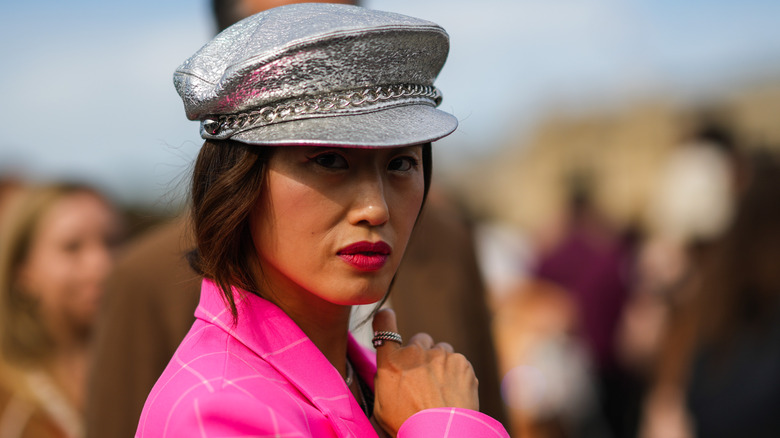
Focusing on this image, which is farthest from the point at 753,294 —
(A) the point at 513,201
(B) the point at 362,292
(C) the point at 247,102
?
(A) the point at 513,201

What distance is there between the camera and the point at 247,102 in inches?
70.6

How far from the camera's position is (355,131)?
5.76 ft

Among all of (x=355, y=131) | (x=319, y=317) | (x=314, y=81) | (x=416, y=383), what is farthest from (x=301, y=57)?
(x=416, y=383)

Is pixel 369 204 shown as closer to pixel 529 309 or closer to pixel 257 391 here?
pixel 257 391

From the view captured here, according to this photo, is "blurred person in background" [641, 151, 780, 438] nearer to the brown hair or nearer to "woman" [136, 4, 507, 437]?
"woman" [136, 4, 507, 437]

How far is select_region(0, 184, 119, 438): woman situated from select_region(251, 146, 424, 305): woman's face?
2616 mm

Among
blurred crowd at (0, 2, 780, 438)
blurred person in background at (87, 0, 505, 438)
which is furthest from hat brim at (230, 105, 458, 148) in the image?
blurred person in background at (87, 0, 505, 438)

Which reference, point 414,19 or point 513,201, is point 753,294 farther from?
point 513,201

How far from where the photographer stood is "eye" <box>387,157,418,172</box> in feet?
6.30

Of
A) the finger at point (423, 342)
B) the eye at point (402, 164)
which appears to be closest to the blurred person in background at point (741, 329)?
the finger at point (423, 342)

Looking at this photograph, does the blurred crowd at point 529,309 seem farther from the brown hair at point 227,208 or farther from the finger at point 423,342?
the brown hair at point 227,208

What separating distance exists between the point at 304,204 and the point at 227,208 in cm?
15

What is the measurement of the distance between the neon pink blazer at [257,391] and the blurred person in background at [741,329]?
2.20 metres

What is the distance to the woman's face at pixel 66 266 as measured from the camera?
4.38m
